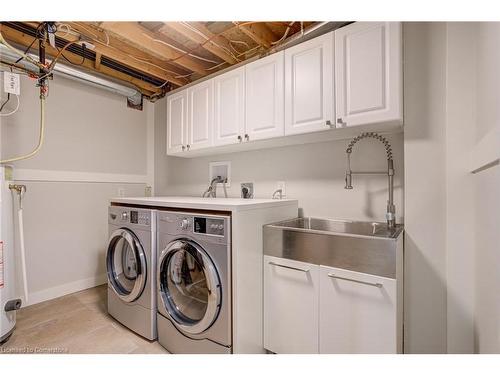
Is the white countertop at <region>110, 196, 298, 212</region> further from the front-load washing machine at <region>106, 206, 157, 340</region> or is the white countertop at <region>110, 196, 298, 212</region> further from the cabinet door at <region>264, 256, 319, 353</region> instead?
the cabinet door at <region>264, 256, 319, 353</region>

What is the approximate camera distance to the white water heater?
5.35 feet

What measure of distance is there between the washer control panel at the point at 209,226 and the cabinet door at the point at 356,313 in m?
0.63

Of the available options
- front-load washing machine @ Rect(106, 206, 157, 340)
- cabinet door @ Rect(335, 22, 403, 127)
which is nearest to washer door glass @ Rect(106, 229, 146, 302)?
front-load washing machine @ Rect(106, 206, 157, 340)

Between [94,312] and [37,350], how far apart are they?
0.52m

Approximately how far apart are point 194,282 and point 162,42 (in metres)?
2.06

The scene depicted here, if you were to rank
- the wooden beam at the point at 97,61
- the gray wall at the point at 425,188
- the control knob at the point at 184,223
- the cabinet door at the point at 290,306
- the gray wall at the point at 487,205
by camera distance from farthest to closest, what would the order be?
the wooden beam at the point at 97,61
the control knob at the point at 184,223
the cabinet door at the point at 290,306
the gray wall at the point at 425,188
the gray wall at the point at 487,205

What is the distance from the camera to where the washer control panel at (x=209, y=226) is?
1.35m

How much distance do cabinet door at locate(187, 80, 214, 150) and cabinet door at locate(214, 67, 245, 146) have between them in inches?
3.2

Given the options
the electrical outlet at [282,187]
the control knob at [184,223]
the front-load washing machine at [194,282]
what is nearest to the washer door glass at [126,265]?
the front-load washing machine at [194,282]

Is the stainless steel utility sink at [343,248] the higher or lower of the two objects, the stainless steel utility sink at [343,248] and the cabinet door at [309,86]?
the lower

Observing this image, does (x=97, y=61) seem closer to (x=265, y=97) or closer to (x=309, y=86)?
(x=265, y=97)

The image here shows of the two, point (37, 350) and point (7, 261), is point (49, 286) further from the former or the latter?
point (37, 350)

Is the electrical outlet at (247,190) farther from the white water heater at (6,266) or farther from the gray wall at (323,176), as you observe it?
the white water heater at (6,266)

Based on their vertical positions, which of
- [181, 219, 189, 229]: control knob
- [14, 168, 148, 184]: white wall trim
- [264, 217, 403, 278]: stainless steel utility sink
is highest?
[14, 168, 148, 184]: white wall trim
